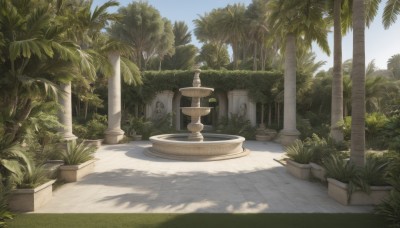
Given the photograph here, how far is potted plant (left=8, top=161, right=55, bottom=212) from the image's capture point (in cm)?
540

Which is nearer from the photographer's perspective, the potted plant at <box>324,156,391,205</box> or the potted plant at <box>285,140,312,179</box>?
the potted plant at <box>324,156,391,205</box>

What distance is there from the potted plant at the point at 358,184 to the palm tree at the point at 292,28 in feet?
27.7

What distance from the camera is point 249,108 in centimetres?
2167

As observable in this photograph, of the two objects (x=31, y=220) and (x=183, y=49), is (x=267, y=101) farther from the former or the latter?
(x=183, y=49)

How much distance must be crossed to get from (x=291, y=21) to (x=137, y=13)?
2403 centimetres

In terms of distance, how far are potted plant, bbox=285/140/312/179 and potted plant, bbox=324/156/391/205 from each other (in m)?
1.55

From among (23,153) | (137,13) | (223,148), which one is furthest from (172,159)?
(137,13)

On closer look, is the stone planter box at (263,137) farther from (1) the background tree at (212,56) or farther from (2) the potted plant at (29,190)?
(1) the background tree at (212,56)

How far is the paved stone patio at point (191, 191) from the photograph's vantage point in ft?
18.5

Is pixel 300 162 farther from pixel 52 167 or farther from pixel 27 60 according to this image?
pixel 27 60

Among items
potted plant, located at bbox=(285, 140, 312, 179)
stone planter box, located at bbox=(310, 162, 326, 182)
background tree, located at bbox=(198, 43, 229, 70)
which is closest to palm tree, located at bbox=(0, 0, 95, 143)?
potted plant, located at bbox=(285, 140, 312, 179)

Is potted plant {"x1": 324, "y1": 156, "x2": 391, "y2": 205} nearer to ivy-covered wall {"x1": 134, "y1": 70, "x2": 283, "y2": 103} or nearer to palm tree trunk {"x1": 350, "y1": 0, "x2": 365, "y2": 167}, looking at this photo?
palm tree trunk {"x1": 350, "y1": 0, "x2": 365, "y2": 167}

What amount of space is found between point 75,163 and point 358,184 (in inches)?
304

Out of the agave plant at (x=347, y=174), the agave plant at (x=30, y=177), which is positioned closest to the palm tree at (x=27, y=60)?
the agave plant at (x=30, y=177)
